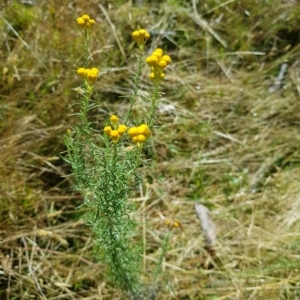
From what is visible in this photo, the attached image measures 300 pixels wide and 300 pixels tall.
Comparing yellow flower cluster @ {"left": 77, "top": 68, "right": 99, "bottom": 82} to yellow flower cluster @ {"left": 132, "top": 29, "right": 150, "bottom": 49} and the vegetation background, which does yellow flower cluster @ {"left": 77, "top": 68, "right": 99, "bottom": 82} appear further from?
the vegetation background

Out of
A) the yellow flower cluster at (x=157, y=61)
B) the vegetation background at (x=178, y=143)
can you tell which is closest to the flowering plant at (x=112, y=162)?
the yellow flower cluster at (x=157, y=61)

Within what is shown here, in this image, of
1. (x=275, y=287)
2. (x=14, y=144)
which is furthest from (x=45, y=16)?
(x=275, y=287)

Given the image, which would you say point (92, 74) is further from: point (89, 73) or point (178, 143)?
point (178, 143)

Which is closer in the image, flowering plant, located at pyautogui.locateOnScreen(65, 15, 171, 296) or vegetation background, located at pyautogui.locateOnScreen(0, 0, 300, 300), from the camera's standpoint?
flowering plant, located at pyautogui.locateOnScreen(65, 15, 171, 296)

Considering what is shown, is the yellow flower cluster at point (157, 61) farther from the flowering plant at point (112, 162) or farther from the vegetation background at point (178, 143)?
the vegetation background at point (178, 143)

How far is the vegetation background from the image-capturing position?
5.78 feet

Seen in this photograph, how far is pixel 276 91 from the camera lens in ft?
8.20

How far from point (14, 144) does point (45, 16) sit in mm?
723

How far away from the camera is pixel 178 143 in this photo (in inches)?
88.0

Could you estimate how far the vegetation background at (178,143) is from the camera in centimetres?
176

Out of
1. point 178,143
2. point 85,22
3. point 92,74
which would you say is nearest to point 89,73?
point 92,74

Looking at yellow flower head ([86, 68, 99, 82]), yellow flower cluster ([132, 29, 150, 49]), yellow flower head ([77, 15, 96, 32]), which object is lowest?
yellow flower head ([86, 68, 99, 82])

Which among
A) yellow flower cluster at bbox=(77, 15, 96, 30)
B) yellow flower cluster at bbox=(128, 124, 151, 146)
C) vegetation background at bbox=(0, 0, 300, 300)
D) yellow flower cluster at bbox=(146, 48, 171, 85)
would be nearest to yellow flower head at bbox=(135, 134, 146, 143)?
yellow flower cluster at bbox=(128, 124, 151, 146)

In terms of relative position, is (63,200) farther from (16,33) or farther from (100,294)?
(16,33)
